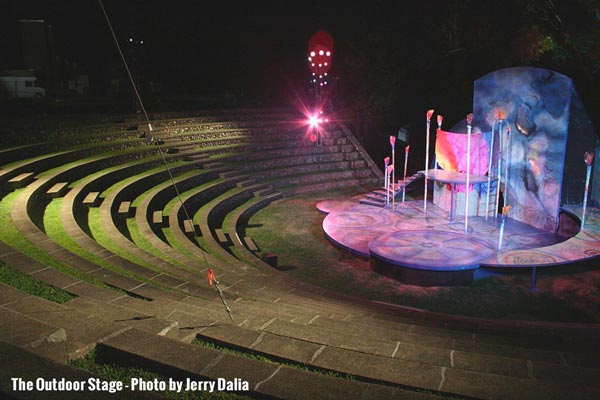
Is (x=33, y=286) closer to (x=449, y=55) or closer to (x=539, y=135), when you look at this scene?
(x=539, y=135)

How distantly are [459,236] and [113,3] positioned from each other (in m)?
19.3

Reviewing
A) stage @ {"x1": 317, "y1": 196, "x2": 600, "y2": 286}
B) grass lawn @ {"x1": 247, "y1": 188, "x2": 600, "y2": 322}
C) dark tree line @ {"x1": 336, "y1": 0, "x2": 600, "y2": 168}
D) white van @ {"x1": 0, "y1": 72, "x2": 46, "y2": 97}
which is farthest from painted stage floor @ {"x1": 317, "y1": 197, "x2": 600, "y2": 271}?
white van @ {"x1": 0, "y1": 72, "x2": 46, "y2": 97}

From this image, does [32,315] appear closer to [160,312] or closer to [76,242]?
[160,312]

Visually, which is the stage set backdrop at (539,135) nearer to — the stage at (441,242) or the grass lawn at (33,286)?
the stage at (441,242)

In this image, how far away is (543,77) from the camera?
12.4 m

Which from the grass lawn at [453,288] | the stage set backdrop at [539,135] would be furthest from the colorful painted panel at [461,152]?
the grass lawn at [453,288]

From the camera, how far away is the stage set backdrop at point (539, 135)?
1219 cm

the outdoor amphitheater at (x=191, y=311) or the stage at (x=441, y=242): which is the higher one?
the outdoor amphitheater at (x=191, y=311)

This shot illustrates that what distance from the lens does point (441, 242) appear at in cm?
1133

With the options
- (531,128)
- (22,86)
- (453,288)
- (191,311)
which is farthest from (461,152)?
(22,86)

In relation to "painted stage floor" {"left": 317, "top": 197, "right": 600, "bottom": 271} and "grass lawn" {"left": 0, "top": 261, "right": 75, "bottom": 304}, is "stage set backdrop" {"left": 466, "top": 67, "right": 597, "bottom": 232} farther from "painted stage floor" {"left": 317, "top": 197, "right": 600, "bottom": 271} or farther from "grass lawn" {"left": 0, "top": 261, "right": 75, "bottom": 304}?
"grass lawn" {"left": 0, "top": 261, "right": 75, "bottom": 304}

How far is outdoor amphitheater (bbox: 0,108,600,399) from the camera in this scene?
339cm

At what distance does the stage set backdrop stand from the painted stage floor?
672 mm

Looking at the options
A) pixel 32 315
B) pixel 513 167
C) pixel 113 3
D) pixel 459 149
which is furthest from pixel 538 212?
pixel 113 3
